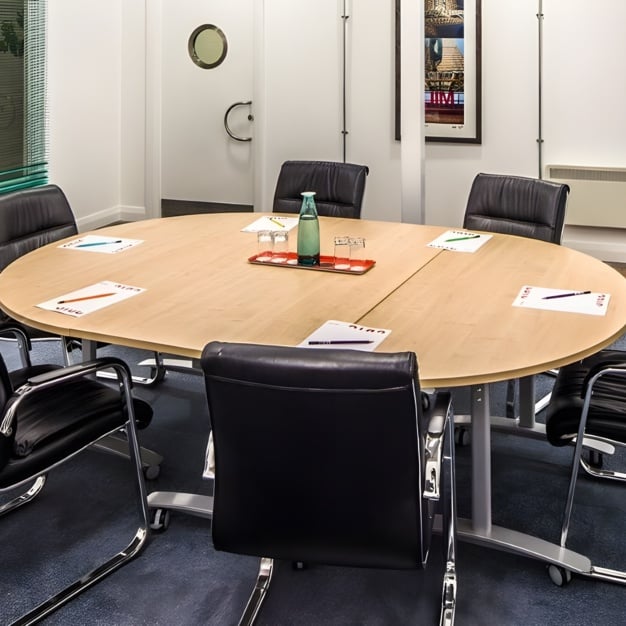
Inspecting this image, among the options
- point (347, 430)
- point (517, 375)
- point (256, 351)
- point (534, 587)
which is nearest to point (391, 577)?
point (534, 587)

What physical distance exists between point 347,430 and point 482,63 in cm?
489

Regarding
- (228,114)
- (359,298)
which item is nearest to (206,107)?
(228,114)

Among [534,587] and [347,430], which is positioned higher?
[347,430]

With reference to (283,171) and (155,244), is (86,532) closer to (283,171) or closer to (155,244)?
(155,244)

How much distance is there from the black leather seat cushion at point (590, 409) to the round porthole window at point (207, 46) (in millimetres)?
4823

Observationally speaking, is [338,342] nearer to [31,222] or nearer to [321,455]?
[321,455]

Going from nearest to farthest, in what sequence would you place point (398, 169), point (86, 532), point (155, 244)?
point (86, 532) → point (155, 244) → point (398, 169)

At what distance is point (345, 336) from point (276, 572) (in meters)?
0.74

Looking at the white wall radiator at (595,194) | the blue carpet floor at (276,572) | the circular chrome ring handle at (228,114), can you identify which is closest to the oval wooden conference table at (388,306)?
the blue carpet floor at (276,572)

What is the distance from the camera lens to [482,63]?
6.22m

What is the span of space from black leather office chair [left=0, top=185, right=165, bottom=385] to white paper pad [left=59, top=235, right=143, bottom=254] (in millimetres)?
242

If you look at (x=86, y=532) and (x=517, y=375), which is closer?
(x=517, y=375)

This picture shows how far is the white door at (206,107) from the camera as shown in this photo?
6859 mm

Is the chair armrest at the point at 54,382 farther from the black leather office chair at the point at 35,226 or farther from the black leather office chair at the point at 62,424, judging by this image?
the black leather office chair at the point at 35,226
